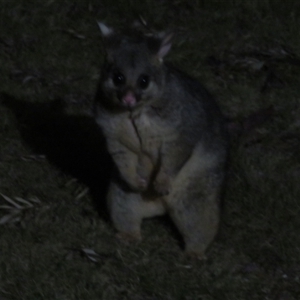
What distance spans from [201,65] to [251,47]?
1.91 feet

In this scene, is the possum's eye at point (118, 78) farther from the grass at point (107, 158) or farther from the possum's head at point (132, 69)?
the grass at point (107, 158)

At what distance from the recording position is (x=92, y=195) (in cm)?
642

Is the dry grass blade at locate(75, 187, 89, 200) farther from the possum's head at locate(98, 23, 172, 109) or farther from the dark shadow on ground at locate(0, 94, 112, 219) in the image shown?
the possum's head at locate(98, 23, 172, 109)

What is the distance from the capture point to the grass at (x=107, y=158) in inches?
219

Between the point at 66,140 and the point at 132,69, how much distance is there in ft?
6.71

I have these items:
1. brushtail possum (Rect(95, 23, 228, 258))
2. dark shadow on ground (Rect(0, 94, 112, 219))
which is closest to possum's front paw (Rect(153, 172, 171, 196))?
brushtail possum (Rect(95, 23, 228, 258))

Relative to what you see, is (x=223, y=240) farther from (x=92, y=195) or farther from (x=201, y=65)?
(x=201, y=65)

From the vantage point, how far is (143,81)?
17.0 ft

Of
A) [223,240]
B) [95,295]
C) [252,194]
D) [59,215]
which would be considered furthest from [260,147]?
[95,295]

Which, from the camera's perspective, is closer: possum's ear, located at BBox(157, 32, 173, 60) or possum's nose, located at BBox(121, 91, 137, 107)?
possum's nose, located at BBox(121, 91, 137, 107)

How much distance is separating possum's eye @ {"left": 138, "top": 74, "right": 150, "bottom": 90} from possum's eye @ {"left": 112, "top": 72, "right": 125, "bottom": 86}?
0.31 ft

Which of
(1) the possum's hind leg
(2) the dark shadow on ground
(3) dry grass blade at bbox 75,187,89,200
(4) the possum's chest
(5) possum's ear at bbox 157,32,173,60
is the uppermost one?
(5) possum's ear at bbox 157,32,173,60

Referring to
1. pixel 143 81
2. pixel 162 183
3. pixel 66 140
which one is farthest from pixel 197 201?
pixel 66 140

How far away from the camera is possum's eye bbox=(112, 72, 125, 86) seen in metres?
5.15
